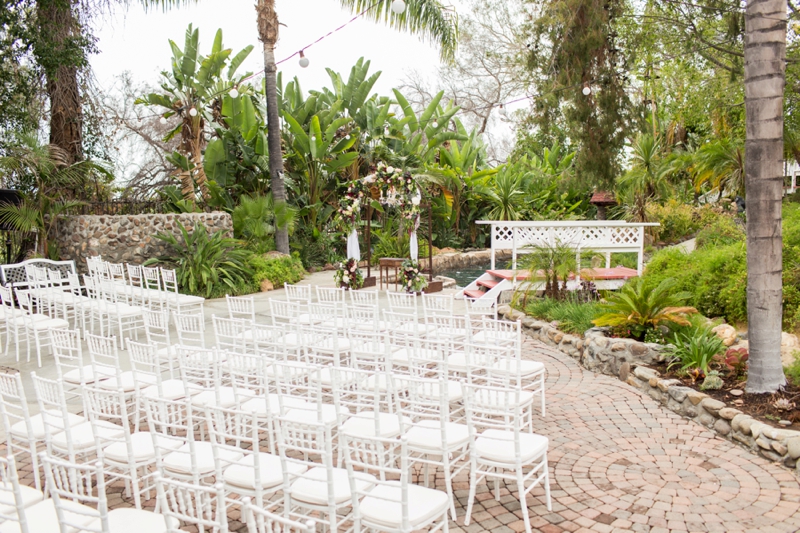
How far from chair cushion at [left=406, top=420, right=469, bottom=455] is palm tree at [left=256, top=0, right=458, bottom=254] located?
1067cm

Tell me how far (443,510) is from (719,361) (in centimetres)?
409

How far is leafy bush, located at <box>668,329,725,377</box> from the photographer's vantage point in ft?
20.1

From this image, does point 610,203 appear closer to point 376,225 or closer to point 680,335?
point 376,225

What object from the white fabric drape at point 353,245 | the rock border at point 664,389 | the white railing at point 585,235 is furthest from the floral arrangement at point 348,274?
the rock border at point 664,389

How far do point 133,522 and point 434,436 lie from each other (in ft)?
5.85

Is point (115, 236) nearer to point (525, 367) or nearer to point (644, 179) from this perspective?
point (525, 367)

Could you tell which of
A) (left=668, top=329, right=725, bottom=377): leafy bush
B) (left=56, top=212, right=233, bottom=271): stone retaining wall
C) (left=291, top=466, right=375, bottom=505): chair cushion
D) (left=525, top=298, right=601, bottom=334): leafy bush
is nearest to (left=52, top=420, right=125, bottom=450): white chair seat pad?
(left=291, top=466, right=375, bottom=505): chair cushion

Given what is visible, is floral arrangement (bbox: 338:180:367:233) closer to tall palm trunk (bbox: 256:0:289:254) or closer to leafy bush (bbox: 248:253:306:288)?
leafy bush (bbox: 248:253:306:288)

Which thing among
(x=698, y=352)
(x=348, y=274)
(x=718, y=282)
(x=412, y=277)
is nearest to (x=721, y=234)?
(x=718, y=282)

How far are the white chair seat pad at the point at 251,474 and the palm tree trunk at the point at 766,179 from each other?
4.05m

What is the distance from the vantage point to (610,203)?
727 inches

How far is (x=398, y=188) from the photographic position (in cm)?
1201

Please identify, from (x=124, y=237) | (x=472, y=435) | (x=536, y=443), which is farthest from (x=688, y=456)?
(x=124, y=237)

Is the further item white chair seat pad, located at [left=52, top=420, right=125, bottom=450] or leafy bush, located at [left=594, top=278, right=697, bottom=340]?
leafy bush, located at [left=594, top=278, right=697, bottom=340]
